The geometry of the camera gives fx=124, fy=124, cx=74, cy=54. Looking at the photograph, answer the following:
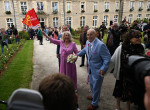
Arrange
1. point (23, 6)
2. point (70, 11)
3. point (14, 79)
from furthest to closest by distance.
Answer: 1. point (70, 11)
2. point (23, 6)
3. point (14, 79)

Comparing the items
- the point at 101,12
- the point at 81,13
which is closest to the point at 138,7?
the point at 101,12

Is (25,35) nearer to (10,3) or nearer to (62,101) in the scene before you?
(10,3)

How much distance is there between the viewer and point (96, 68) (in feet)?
9.64

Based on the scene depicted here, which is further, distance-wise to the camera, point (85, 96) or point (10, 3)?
point (10, 3)

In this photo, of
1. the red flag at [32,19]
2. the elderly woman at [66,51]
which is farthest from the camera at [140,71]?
the red flag at [32,19]

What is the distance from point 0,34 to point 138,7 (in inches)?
1256

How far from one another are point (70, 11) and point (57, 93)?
2797 centimetres

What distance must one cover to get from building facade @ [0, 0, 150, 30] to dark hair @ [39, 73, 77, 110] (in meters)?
25.0

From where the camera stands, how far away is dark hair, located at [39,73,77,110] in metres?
0.95

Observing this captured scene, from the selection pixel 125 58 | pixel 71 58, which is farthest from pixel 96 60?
pixel 71 58

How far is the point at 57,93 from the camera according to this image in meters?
0.95

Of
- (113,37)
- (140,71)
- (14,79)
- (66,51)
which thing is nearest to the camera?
(140,71)

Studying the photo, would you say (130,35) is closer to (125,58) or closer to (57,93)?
(125,58)

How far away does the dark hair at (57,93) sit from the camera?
3.12 ft
